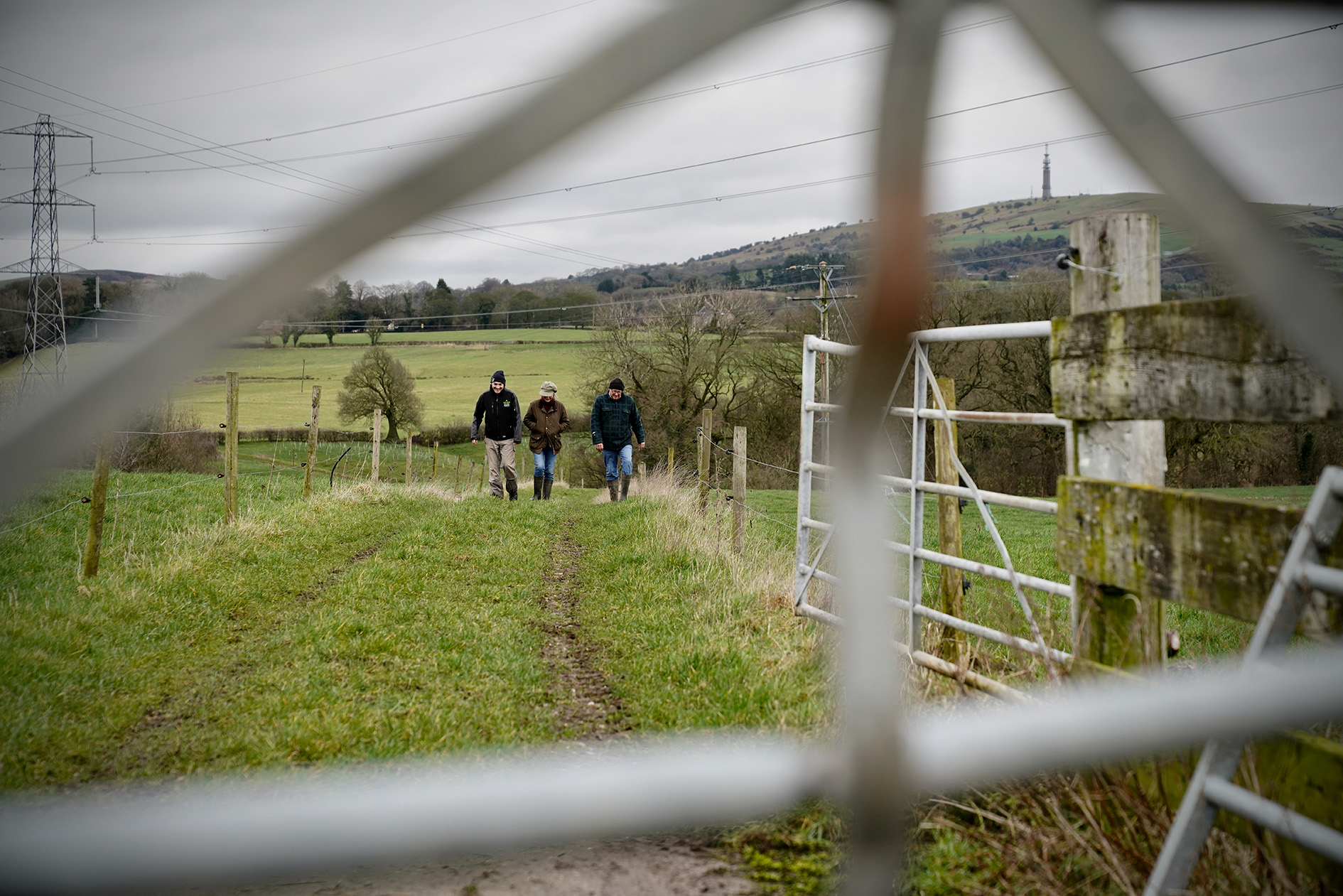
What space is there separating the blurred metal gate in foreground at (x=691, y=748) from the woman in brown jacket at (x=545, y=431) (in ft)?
44.4

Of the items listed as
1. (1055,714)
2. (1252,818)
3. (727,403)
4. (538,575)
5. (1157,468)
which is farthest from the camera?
(727,403)

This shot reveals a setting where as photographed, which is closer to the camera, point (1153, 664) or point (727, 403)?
point (1153, 664)

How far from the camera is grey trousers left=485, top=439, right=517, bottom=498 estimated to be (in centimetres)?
1414

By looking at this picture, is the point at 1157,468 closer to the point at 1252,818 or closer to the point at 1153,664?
the point at 1153,664

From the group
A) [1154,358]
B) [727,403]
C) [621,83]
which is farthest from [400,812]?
[727,403]

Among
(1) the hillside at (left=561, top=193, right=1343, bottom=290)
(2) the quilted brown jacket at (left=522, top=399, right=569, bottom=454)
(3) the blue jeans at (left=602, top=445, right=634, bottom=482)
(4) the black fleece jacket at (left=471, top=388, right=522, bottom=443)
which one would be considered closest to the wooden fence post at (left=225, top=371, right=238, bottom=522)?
(4) the black fleece jacket at (left=471, top=388, right=522, bottom=443)

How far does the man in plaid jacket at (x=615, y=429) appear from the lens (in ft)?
46.4

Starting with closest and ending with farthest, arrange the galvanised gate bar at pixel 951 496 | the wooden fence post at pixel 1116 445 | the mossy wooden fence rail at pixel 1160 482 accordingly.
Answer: the mossy wooden fence rail at pixel 1160 482 → the wooden fence post at pixel 1116 445 → the galvanised gate bar at pixel 951 496

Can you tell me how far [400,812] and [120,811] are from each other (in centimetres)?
12

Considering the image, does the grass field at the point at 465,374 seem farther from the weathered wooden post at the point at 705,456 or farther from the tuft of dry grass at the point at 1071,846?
the tuft of dry grass at the point at 1071,846

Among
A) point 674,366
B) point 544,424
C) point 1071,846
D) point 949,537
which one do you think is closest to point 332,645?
point 949,537

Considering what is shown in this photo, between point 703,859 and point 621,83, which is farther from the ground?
point 621,83

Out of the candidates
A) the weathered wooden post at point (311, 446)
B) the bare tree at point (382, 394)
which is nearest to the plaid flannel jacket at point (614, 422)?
the weathered wooden post at point (311, 446)

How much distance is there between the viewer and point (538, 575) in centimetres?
782
